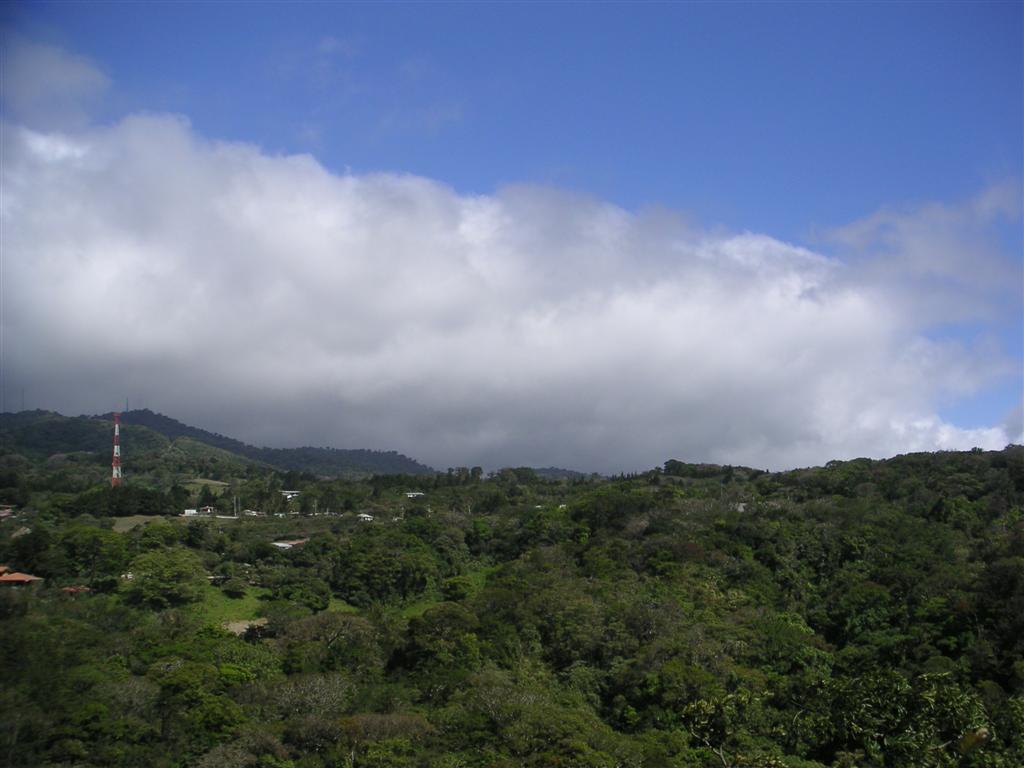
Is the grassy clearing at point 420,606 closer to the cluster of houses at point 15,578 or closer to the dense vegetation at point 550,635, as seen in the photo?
the dense vegetation at point 550,635

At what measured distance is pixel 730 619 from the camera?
42.7 m

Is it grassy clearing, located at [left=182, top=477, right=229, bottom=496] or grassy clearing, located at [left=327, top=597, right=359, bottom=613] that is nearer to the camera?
grassy clearing, located at [left=327, top=597, right=359, bottom=613]

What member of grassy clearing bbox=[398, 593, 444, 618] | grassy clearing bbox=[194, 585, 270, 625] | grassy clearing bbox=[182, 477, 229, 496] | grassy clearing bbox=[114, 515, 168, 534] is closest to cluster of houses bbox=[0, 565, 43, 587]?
grassy clearing bbox=[194, 585, 270, 625]

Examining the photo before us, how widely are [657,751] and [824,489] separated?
53057mm

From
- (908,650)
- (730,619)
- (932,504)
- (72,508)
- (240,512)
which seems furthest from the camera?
(240,512)

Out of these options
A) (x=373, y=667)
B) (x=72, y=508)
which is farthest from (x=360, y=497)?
(x=373, y=667)

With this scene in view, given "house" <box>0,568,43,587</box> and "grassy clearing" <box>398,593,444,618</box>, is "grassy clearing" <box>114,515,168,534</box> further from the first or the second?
"grassy clearing" <box>398,593,444,618</box>

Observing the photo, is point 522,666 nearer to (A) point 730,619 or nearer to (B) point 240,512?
(A) point 730,619

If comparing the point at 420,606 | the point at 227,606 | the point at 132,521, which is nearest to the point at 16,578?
the point at 227,606

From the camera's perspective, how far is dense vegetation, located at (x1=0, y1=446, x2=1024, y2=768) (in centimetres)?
2778

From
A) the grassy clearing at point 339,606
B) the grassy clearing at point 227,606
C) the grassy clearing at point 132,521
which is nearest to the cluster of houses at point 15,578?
the grassy clearing at point 227,606

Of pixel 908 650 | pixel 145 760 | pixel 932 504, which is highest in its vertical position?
pixel 932 504

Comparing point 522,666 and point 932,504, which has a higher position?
point 932,504

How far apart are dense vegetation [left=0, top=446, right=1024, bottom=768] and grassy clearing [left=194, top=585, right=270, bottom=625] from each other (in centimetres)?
21
